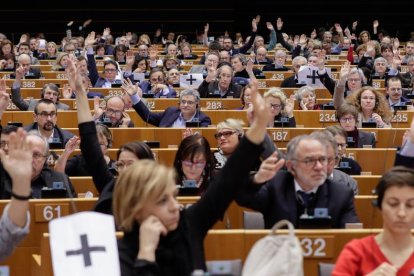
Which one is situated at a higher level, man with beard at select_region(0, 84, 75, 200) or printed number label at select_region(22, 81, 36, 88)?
printed number label at select_region(22, 81, 36, 88)

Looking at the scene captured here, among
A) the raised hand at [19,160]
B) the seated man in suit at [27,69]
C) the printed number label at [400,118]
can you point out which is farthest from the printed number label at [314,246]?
the seated man in suit at [27,69]

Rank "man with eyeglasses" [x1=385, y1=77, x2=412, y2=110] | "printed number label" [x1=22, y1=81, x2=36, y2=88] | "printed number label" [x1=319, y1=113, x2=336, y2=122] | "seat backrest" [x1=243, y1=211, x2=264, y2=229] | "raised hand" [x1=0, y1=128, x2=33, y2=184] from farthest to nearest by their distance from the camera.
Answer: "printed number label" [x1=22, y1=81, x2=36, y2=88]
"man with eyeglasses" [x1=385, y1=77, x2=412, y2=110]
"printed number label" [x1=319, y1=113, x2=336, y2=122]
"seat backrest" [x1=243, y1=211, x2=264, y2=229]
"raised hand" [x1=0, y1=128, x2=33, y2=184]

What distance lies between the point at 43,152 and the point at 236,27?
17305mm

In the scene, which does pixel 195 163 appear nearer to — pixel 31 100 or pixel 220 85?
pixel 31 100

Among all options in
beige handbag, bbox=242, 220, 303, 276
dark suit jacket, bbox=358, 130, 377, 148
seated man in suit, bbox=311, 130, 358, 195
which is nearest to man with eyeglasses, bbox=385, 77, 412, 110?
dark suit jacket, bbox=358, 130, 377, 148

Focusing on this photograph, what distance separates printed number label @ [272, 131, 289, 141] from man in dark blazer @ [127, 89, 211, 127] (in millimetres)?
837

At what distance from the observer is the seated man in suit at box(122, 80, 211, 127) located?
862cm

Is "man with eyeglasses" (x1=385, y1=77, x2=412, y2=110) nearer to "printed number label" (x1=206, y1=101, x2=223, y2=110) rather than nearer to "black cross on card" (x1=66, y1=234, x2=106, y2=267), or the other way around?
"printed number label" (x1=206, y1=101, x2=223, y2=110)

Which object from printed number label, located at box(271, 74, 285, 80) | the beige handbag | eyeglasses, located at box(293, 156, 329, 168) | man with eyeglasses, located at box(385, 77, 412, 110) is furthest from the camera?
printed number label, located at box(271, 74, 285, 80)

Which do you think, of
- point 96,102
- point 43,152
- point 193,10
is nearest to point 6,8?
point 193,10

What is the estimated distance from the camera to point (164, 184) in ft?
9.72

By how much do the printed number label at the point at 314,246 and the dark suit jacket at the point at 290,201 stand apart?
311 mm

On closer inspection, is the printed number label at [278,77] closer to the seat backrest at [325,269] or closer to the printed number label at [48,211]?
the printed number label at [48,211]

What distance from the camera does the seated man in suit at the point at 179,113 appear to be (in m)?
8.62
